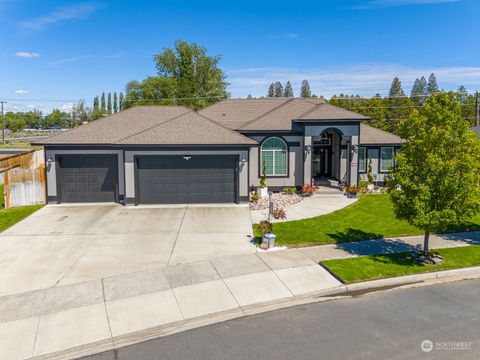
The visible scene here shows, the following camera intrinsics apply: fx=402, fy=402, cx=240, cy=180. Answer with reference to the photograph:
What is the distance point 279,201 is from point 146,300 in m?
12.6

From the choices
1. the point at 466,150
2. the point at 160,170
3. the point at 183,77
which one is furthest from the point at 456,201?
the point at 183,77

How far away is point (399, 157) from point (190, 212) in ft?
35.4

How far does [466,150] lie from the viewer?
40.7 feet

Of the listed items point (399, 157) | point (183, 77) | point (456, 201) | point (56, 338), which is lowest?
point (56, 338)

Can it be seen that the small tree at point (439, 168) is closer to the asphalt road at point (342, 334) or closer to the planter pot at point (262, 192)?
the asphalt road at point (342, 334)

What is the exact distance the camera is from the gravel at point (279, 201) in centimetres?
2125

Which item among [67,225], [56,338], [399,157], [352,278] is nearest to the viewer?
[56,338]

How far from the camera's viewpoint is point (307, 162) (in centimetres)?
2403

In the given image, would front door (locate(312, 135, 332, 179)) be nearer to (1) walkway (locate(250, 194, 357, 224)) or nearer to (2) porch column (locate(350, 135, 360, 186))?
(2) porch column (locate(350, 135, 360, 186))

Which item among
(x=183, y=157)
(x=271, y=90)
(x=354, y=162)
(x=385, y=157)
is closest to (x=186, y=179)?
(x=183, y=157)

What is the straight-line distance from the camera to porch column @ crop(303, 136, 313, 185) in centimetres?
2395

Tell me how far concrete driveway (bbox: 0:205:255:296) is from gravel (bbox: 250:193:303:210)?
0.84 meters

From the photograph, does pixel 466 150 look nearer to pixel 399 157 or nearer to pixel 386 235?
pixel 399 157

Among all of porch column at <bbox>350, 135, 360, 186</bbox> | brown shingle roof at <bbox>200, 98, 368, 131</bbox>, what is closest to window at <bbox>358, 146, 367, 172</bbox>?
porch column at <bbox>350, 135, 360, 186</bbox>
